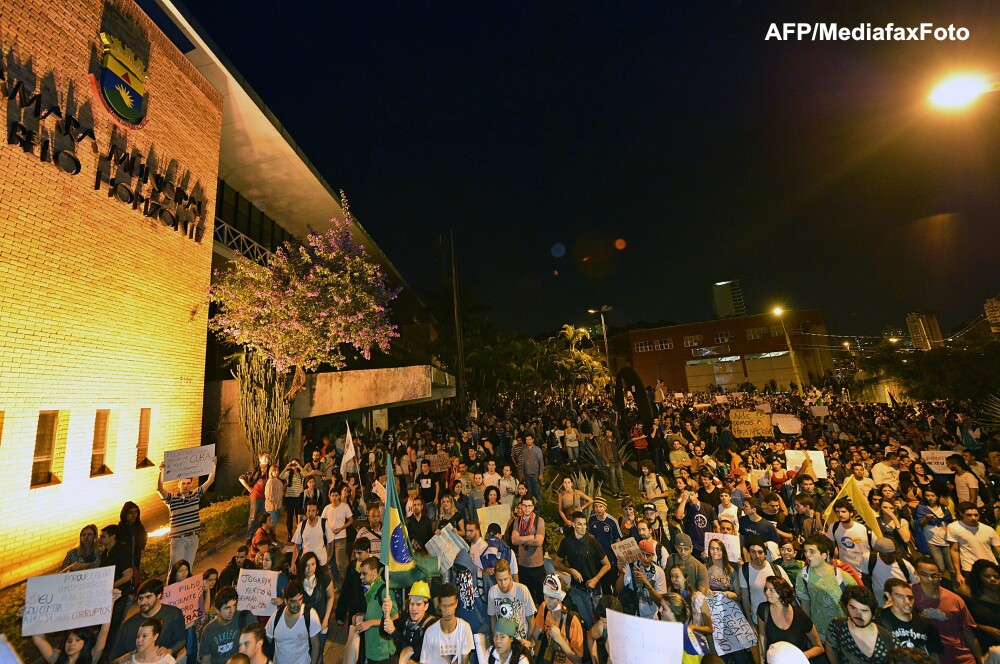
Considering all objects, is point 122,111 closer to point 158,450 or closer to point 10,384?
point 10,384

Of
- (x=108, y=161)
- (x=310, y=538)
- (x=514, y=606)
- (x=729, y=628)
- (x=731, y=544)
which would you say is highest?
(x=108, y=161)

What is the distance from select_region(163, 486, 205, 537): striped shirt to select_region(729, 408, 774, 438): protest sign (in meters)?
13.7

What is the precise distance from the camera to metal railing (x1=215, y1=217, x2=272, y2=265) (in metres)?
16.7

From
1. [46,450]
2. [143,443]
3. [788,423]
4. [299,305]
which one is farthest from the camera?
[788,423]

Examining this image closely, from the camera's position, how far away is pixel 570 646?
15.2 ft

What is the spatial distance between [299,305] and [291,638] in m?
10.5

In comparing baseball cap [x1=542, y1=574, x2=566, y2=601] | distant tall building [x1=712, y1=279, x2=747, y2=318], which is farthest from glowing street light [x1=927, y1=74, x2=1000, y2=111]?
distant tall building [x1=712, y1=279, x2=747, y2=318]

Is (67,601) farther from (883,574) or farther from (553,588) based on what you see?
(883,574)

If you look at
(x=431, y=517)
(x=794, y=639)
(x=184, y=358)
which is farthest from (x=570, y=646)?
(x=184, y=358)

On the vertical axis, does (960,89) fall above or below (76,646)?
above

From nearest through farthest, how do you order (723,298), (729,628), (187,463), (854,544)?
(729,628) → (854,544) → (187,463) → (723,298)

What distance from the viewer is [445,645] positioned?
4.44 m

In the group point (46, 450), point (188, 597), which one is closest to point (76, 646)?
point (188, 597)

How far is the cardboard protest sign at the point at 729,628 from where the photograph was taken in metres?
4.63
